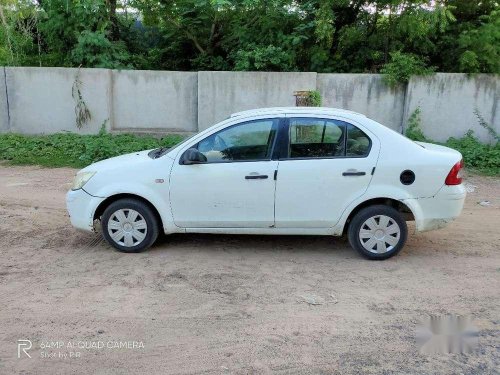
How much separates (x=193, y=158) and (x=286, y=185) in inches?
41.4

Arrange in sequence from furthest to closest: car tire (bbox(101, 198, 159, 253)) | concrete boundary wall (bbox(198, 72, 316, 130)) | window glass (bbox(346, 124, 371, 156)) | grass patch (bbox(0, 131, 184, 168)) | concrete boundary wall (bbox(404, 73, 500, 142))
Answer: concrete boundary wall (bbox(198, 72, 316, 130)) < concrete boundary wall (bbox(404, 73, 500, 142)) < grass patch (bbox(0, 131, 184, 168)) < car tire (bbox(101, 198, 159, 253)) < window glass (bbox(346, 124, 371, 156))

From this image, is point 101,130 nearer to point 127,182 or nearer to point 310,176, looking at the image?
point 127,182

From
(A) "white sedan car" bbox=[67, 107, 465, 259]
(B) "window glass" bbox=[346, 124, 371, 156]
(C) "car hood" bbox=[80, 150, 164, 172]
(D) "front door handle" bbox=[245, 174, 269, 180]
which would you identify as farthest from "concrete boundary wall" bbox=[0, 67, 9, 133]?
(B) "window glass" bbox=[346, 124, 371, 156]

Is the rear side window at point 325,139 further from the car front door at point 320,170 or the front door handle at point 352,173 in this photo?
the front door handle at point 352,173

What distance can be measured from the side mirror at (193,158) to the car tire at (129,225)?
0.69 m

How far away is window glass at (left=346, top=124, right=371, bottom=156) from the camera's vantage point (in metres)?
5.55

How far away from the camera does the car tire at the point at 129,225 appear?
573 cm

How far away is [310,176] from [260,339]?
2073mm

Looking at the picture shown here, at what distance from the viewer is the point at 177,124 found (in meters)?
12.9

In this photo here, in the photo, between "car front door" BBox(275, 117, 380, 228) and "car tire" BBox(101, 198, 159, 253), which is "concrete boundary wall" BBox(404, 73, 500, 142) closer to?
"car front door" BBox(275, 117, 380, 228)

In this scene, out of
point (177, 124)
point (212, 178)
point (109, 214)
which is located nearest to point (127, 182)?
point (109, 214)

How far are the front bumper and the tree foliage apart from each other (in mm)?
7760

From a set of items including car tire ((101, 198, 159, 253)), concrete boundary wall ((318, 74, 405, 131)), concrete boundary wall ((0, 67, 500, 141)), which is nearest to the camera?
car tire ((101, 198, 159, 253))

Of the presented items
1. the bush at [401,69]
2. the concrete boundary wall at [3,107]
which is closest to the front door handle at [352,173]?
the bush at [401,69]
